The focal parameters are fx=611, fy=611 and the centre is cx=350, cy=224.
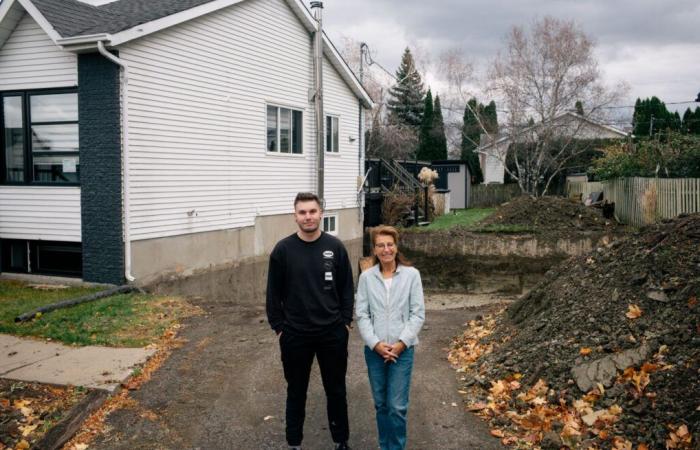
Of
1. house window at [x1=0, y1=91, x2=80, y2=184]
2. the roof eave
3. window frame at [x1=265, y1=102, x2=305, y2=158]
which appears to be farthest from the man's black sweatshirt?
window frame at [x1=265, y1=102, x2=305, y2=158]

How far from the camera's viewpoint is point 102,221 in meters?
11.7

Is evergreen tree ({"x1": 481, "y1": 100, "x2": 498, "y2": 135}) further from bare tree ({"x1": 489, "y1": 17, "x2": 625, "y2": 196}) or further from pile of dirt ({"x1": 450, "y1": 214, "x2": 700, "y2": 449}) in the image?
pile of dirt ({"x1": 450, "y1": 214, "x2": 700, "y2": 449})

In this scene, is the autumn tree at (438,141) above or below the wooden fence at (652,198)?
above

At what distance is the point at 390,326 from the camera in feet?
15.3

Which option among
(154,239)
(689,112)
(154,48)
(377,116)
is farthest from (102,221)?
(689,112)

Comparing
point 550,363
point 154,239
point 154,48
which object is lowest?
point 550,363

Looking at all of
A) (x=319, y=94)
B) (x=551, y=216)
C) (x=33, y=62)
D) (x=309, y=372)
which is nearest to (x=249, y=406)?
(x=309, y=372)

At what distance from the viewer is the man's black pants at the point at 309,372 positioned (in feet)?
15.8

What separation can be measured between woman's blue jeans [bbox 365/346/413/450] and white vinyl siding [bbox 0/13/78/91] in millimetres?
9760

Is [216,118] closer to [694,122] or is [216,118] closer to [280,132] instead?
[280,132]

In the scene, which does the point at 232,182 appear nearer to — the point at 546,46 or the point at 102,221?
the point at 102,221

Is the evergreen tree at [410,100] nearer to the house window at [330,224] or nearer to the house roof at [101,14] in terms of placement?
the house window at [330,224]

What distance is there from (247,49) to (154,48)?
3696 millimetres

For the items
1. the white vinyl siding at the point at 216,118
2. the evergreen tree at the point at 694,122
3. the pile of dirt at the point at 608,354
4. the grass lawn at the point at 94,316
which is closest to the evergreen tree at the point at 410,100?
Answer: the evergreen tree at the point at 694,122
